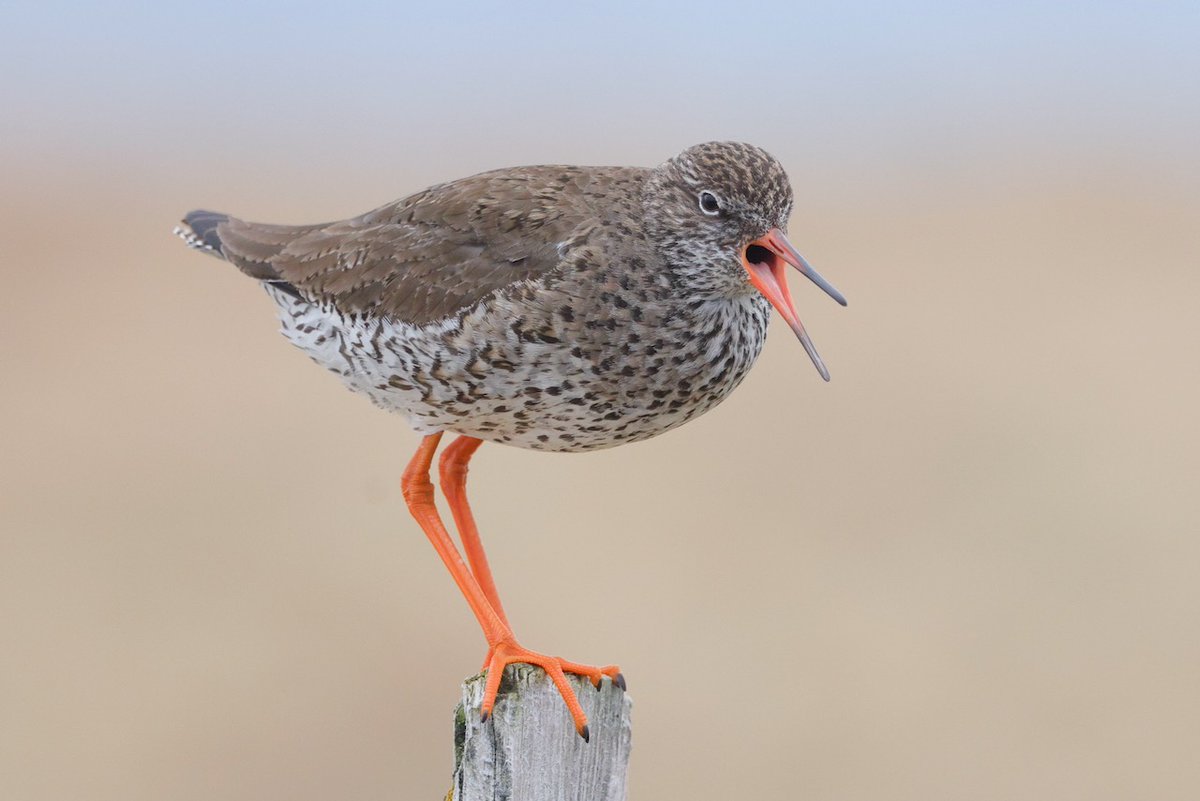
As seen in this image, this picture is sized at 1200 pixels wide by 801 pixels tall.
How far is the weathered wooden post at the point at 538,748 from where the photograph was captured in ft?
15.9

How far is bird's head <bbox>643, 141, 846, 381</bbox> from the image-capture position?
5590mm

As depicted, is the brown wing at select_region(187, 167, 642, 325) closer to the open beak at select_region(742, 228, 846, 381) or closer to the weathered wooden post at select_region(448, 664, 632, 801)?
the open beak at select_region(742, 228, 846, 381)

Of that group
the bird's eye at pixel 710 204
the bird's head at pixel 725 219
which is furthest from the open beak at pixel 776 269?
the bird's eye at pixel 710 204

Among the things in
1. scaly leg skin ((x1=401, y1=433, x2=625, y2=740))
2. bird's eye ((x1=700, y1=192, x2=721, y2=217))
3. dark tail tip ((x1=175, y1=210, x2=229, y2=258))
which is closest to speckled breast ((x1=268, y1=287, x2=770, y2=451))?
bird's eye ((x1=700, y1=192, x2=721, y2=217))

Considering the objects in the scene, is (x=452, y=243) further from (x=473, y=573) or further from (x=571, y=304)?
(x=473, y=573)

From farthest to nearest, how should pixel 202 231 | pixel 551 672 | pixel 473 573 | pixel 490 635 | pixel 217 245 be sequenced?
pixel 202 231, pixel 217 245, pixel 473 573, pixel 490 635, pixel 551 672

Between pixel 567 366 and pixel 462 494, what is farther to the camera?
pixel 462 494

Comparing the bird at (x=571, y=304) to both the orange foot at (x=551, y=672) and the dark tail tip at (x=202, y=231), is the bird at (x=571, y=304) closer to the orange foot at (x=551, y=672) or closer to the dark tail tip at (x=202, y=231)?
the orange foot at (x=551, y=672)

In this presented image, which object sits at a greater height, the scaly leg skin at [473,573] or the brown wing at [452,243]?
the brown wing at [452,243]

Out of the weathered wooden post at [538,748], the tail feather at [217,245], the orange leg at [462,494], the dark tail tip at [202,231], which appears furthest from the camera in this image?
the dark tail tip at [202,231]

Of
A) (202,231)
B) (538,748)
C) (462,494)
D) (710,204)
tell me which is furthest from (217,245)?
(538,748)

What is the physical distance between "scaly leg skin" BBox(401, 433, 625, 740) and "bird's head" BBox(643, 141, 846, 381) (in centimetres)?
154

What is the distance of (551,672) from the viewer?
17.4 ft

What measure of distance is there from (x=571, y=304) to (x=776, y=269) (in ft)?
2.80
